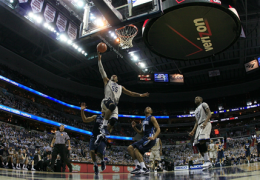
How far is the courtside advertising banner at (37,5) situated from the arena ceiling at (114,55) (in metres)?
2.93

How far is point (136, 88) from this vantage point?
39.6m

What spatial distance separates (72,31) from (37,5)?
10.0 feet

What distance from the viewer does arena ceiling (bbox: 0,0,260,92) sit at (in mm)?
20109

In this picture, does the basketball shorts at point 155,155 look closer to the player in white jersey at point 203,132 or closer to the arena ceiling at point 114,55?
the player in white jersey at point 203,132

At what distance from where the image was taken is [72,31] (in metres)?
15.6

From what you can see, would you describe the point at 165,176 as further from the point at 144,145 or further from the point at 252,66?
the point at 252,66

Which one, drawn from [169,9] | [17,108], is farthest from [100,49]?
[17,108]

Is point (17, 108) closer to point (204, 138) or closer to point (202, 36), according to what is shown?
point (202, 36)

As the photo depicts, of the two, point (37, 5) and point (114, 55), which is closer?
point (37, 5)

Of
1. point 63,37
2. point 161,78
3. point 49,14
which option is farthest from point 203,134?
point 161,78

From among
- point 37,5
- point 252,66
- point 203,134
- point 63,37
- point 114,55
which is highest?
point 114,55

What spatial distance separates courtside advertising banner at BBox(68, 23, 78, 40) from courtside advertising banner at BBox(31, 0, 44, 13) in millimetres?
2539

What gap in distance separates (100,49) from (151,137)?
9.12ft

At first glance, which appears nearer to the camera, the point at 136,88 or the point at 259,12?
the point at 259,12
